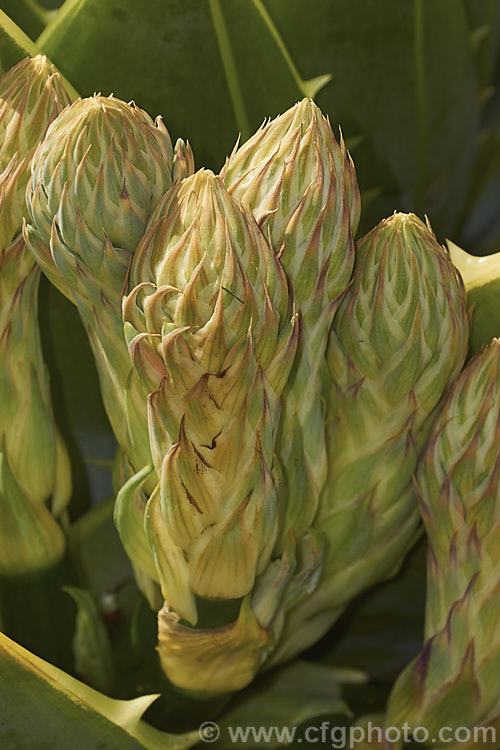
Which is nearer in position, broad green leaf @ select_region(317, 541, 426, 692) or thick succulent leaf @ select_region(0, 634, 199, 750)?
thick succulent leaf @ select_region(0, 634, 199, 750)

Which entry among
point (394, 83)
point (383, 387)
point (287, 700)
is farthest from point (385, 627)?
point (394, 83)

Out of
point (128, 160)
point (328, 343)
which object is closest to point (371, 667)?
point (328, 343)

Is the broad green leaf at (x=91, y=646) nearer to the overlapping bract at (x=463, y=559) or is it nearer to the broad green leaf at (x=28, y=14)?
the overlapping bract at (x=463, y=559)

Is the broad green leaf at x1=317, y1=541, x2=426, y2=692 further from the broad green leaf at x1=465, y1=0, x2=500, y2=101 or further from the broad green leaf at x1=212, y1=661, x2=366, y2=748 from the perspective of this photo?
the broad green leaf at x1=465, y1=0, x2=500, y2=101

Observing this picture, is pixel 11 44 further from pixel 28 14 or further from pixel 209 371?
pixel 209 371

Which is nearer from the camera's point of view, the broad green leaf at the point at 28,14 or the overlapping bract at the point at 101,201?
the overlapping bract at the point at 101,201

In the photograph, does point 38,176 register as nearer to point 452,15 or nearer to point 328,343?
point 328,343

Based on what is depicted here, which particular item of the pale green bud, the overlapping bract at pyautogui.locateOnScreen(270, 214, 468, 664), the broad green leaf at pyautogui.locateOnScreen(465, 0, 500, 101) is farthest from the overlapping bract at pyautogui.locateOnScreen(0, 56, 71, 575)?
the broad green leaf at pyautogui.locateOnScreen(465, 0, 500, 101)

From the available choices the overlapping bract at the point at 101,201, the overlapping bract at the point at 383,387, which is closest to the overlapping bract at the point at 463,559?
the overlapping bract at the point at 383,387
